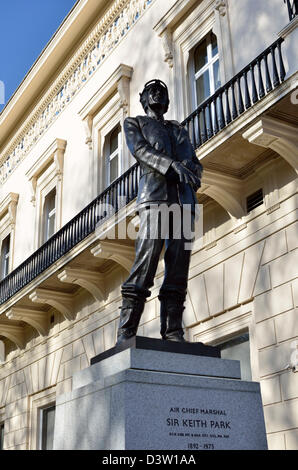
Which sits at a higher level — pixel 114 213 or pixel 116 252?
pixel 114 213

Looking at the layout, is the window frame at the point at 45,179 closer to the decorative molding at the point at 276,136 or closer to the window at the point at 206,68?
the window at the point at 206,68

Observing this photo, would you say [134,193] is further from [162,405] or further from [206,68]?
[162,405]

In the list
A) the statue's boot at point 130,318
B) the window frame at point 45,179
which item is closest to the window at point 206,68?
the window frame at point 45,179

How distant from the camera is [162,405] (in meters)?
4.71

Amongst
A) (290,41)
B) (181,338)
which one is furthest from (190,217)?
(290,41)

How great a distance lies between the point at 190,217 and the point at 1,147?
20.2 m

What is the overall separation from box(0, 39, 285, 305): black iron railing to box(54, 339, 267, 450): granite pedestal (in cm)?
A: 524

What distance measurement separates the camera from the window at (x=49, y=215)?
19.4 meters

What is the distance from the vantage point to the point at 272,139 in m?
9.42

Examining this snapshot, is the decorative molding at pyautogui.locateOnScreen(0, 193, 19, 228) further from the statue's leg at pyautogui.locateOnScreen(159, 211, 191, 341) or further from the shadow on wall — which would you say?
the statue's leg at pyautogui.locateOnScreen(159, 211, 191, 341)

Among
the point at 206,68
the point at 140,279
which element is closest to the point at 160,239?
the point at 140,279

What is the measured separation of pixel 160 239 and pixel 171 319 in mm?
698
